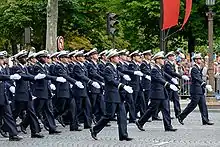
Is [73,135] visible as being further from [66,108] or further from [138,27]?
[138,27]

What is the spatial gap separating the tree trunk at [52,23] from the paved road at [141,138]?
13328 mm

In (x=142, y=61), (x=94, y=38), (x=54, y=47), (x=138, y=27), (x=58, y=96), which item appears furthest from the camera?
(x=94, y=38)

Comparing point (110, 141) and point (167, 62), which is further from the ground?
point (167, 62)

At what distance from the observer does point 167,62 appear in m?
19.0

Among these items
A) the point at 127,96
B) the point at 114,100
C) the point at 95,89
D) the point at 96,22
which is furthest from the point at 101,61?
the point at 96,22

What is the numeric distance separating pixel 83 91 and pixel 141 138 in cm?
282

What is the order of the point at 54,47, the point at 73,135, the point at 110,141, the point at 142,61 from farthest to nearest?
1. the point at 54,47
2. the point at 142,61
3. the point at 73,135
4. the point at 110,141

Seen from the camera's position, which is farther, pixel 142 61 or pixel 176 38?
pixel 176 38

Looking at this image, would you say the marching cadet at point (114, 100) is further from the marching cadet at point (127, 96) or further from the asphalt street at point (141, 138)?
the marching cadet at point (127, 96)

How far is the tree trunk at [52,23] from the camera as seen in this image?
32.1 meters

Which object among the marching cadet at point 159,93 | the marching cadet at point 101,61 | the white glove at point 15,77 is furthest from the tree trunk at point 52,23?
the white glove at point 15,77

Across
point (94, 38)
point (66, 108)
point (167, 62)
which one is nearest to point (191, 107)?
point (167, 62)

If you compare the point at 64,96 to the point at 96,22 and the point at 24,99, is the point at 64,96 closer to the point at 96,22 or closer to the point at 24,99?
the point at 24,99

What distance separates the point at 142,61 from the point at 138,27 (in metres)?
23.5
